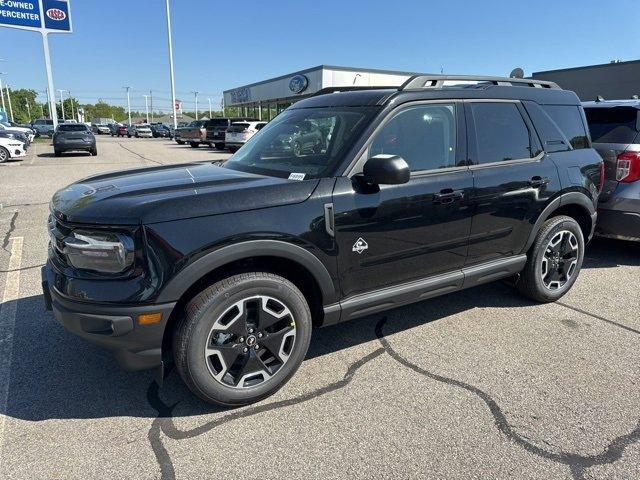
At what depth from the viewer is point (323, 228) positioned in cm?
281

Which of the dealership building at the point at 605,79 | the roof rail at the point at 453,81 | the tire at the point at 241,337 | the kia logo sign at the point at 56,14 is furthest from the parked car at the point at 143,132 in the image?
the tire at the point at 241,337

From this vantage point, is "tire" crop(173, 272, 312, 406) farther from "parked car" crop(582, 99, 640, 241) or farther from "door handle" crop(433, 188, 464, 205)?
"parked car" crop(582, 99, 640, 241)

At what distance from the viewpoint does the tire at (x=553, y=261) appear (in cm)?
407

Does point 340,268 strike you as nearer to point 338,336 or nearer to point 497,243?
point 338,336

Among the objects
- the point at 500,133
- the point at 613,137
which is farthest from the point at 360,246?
the point at 613,137

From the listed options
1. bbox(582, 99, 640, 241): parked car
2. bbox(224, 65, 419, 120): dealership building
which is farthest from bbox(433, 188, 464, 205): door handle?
bbox(224, 65, 419, 120): dealership building

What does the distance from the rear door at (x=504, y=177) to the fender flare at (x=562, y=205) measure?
6 cm

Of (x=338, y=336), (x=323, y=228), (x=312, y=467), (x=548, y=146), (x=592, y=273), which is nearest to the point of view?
(x=312, y=467)

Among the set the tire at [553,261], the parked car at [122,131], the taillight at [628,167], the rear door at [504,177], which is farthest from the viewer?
the parked car at [122,131]

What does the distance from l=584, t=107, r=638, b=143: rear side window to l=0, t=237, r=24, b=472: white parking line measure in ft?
20.4

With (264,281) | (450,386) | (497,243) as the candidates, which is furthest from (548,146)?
(264,281)

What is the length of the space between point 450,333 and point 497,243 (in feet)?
2.74

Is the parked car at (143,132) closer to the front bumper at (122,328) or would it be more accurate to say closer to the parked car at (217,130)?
the parked car at (217,130)

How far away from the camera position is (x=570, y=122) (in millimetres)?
4348
